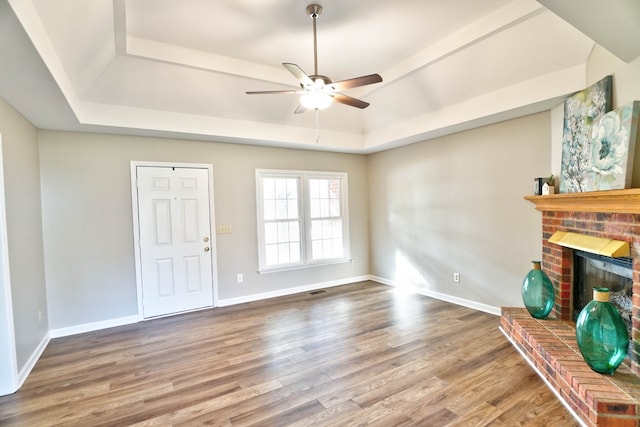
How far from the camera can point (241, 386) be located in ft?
8.30

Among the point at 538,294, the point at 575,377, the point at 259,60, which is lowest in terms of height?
the point at 575,377

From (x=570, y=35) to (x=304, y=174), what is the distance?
366 cm

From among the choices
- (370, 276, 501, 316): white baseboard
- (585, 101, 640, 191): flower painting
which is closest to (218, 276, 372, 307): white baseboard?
(370, 276, 501, 316): white baseboard

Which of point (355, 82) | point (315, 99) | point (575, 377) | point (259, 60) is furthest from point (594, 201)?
point (259, 60)

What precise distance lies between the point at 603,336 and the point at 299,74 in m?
2.83

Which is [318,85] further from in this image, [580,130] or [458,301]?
[458,301]

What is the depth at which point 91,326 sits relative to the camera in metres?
3.80

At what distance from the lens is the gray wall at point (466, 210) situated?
3.62 m

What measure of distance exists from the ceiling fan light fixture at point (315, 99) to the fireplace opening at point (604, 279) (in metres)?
2.60

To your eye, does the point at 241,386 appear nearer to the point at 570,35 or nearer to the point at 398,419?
the point at 398,419

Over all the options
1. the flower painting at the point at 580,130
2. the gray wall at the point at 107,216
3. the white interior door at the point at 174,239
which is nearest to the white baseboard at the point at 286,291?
the gray wall at the point at 107,216

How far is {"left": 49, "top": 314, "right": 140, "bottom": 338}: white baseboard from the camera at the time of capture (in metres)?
3.64

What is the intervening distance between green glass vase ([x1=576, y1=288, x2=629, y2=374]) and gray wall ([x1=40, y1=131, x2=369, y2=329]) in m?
3.94

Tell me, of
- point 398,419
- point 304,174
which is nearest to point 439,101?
point 304,174
